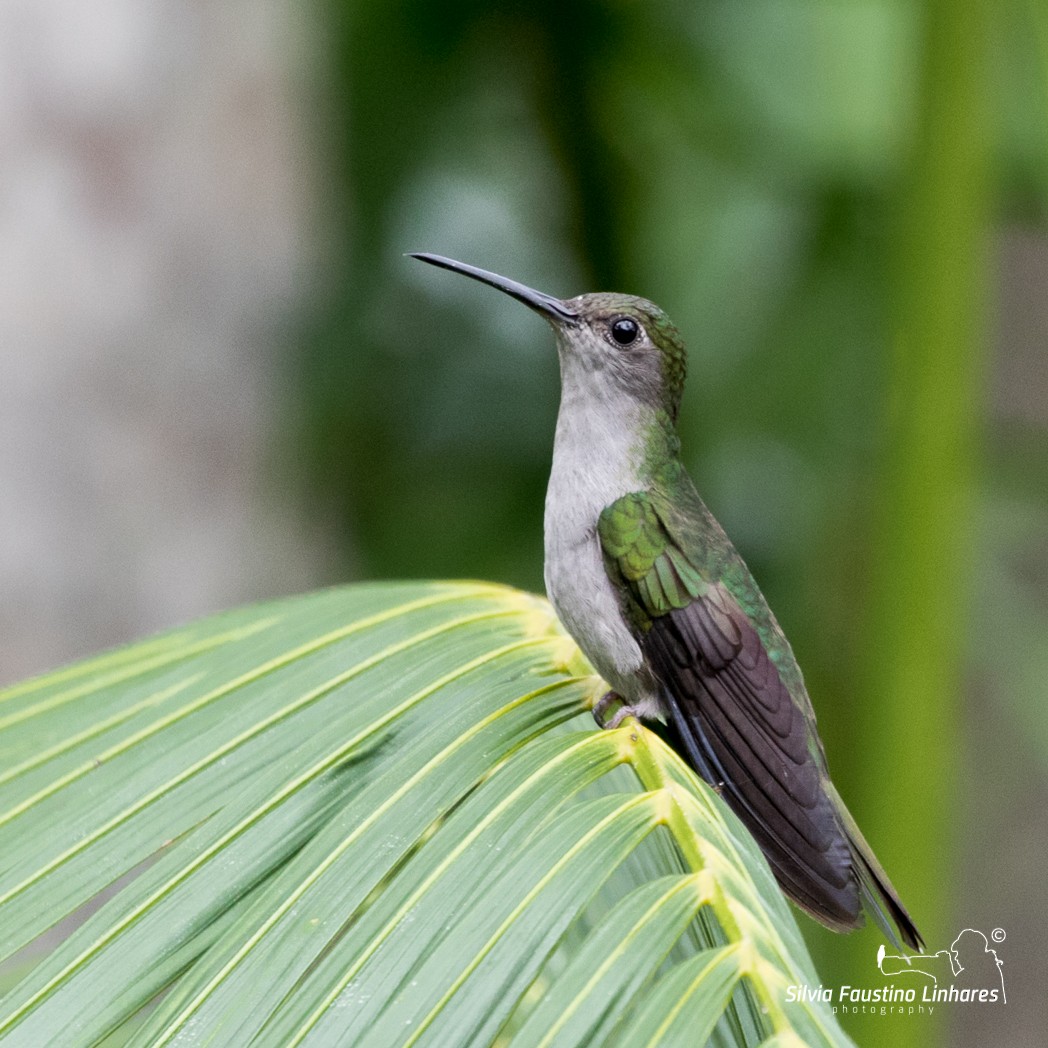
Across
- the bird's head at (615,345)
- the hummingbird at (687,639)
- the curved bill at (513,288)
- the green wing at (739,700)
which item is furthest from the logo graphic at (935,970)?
the curved bill at (513,288)

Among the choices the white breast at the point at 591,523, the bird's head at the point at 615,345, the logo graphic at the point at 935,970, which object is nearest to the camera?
the white breast at the point at 591,523

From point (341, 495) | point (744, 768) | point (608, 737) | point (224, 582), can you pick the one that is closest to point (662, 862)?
point (608, 737)

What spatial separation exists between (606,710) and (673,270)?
83.4 inches

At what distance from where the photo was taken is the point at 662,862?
4.33ft

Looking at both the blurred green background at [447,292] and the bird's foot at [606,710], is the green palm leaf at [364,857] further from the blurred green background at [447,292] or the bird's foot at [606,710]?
the blurred green background at [447,292]

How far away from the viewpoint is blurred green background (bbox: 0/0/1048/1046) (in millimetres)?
3436

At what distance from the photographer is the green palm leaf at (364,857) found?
3.43 feet

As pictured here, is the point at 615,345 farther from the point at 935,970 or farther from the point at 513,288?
the point at 935,970

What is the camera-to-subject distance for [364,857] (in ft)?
4.11

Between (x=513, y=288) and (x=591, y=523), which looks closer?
(x=591, y=523)

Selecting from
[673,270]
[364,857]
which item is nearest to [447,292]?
[673,270]

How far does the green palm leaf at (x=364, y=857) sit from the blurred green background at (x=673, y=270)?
1658 mm

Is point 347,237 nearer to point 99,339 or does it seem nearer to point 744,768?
point 99,339

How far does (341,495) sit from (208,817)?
2782 mm
